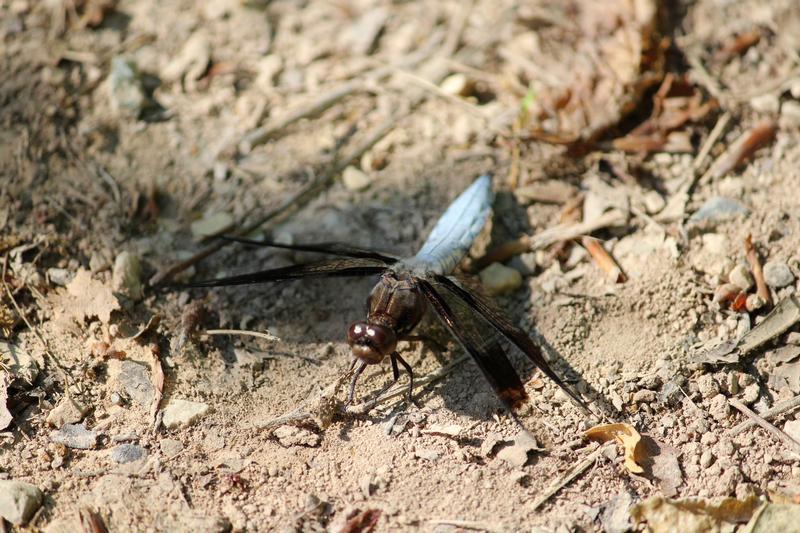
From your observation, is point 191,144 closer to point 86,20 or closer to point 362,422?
point 86,20

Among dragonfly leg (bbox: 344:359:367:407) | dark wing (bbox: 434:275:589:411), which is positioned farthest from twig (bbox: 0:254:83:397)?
dark wing (bbox: 434:275:589:411)

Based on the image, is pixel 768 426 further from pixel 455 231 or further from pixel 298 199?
pixel 298 199

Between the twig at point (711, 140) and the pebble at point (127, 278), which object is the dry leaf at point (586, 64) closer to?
the twig at point (711, 140)

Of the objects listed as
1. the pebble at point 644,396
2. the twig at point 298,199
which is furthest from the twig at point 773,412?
the twig at point 298,199

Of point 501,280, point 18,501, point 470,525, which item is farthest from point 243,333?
point 470,525

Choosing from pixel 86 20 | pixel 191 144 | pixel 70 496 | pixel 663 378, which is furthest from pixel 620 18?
pixel 70 496

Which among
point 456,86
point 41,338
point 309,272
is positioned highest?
point 456,86
